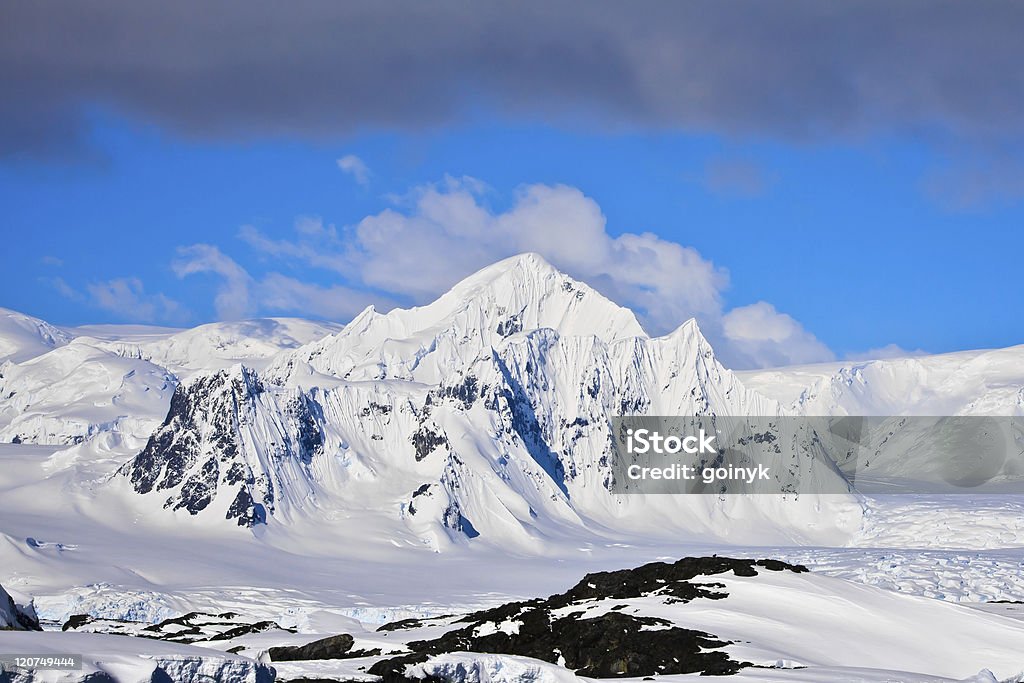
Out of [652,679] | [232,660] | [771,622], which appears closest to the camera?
[232,660]

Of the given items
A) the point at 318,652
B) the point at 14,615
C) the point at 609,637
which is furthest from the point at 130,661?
the point at 609,637

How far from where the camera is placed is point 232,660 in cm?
4500

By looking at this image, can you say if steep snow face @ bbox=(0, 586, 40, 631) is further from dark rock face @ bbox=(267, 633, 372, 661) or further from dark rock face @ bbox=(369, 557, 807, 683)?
dark rock face @ bbox=(267, 633, 372, 661)

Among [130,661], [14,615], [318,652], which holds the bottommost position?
[318,652]

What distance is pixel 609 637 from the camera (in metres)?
91.6

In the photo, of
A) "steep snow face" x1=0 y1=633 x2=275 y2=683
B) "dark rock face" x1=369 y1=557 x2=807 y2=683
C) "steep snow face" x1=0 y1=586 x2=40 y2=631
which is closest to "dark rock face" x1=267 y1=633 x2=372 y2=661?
"dark rock face" x1=369 y1=557 x2=807 y2=683

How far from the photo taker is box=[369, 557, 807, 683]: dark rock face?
82.7 meters

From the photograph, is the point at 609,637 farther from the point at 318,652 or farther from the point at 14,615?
the point at 14,615

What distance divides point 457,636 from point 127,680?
55.8m

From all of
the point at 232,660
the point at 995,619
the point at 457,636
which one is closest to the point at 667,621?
the point at 457,636

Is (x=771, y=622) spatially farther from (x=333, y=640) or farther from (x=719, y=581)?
(x=333, y=640)

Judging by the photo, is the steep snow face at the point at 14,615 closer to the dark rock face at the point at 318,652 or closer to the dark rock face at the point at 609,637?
the dark rock face at the point at 609,637

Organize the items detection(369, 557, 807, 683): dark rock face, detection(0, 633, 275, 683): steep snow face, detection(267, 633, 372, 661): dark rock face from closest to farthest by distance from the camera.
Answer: detection(0, 633, 275, 683): steep snow face < detection(369, 557, 807, 683): dark rock face < detection(267, 633, 372, 661): dark rock face

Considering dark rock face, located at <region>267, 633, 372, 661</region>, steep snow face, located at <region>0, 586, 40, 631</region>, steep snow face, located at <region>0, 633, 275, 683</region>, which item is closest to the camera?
steep snow face, located at <region>0, 633, 275, 683</region>
